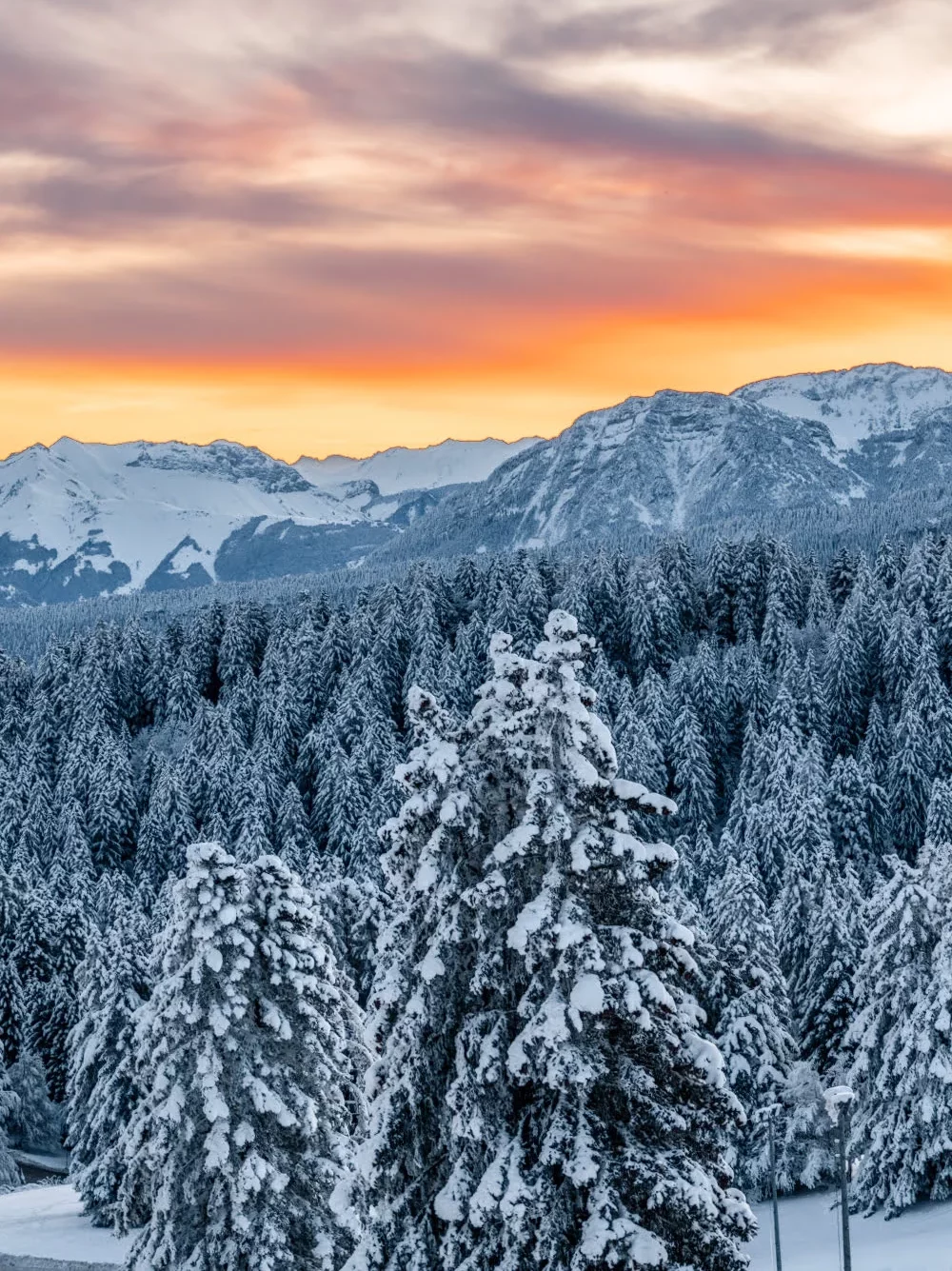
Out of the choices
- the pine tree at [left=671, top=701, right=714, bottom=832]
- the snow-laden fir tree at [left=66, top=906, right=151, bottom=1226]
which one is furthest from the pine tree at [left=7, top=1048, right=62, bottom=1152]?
the pine tree at [left=671, top=701, right=714, bottom=832]

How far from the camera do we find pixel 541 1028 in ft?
60.5

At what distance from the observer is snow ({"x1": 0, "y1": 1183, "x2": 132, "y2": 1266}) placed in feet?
155

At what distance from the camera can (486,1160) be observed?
63.4 ft

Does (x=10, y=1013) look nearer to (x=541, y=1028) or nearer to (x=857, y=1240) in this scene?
(x=857, y=1240)

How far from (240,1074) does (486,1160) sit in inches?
446

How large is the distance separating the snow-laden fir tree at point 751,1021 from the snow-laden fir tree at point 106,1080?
65.0 feet

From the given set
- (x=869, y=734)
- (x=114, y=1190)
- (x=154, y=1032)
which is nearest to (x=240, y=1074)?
(x=154, y=1032)

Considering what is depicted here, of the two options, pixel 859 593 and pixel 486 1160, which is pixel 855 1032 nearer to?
pixel 486 1160

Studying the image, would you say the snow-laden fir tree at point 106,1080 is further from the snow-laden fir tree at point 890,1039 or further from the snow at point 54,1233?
the snow-laden fir tree at point 890,1039

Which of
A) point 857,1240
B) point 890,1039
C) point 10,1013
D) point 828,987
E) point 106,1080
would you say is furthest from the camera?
point 10,1013

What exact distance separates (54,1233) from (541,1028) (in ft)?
122

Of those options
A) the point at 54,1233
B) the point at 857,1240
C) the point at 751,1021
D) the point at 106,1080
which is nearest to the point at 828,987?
the point at 751,1021

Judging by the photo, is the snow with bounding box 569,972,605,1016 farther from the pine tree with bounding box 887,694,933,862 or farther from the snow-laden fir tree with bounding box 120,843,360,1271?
the pine tree with bounding box 887,694,933,862

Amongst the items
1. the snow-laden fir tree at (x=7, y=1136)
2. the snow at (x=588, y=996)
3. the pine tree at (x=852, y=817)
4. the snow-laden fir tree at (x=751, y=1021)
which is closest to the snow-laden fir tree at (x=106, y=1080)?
the snow-laden fir tree at (x=7, y=1136)
